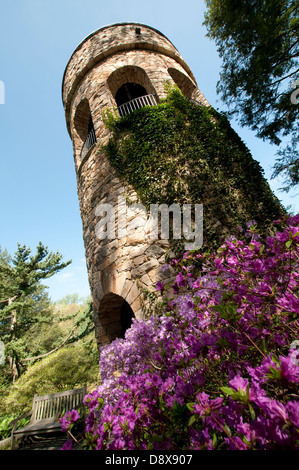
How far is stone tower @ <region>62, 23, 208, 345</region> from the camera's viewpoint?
11.0ft

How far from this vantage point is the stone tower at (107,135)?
3365mm

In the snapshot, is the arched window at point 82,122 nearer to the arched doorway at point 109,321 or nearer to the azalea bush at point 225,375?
the arched doorway at point 109,321

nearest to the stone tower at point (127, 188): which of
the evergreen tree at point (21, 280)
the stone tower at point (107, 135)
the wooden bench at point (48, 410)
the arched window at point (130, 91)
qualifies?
the stone tower at point (107, 135)

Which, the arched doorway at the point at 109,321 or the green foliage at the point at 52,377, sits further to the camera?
the green foliage at the point at 52,377

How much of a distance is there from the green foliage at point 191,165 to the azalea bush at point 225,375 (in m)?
1.69

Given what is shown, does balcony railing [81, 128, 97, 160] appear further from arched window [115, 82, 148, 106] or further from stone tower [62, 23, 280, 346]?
arched window [115, 82, 148, 106]

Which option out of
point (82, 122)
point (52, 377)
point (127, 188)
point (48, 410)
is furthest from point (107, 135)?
point (52, 377)

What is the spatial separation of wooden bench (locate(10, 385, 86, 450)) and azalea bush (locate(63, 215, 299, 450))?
378 cm

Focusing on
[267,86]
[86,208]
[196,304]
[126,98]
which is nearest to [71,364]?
[86,208]

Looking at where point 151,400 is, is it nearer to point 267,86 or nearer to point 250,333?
point 250,333

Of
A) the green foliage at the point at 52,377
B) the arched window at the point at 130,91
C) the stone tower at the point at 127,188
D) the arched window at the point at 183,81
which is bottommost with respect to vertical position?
the green foliage at the point at 52,377

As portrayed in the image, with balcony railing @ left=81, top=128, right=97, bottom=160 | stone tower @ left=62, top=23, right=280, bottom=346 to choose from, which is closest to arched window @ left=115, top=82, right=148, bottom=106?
stone tower @ left=62, top=23, right=280, bottom=346

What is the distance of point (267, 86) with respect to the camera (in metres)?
5.37

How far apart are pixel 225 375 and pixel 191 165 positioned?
3.24 meters
